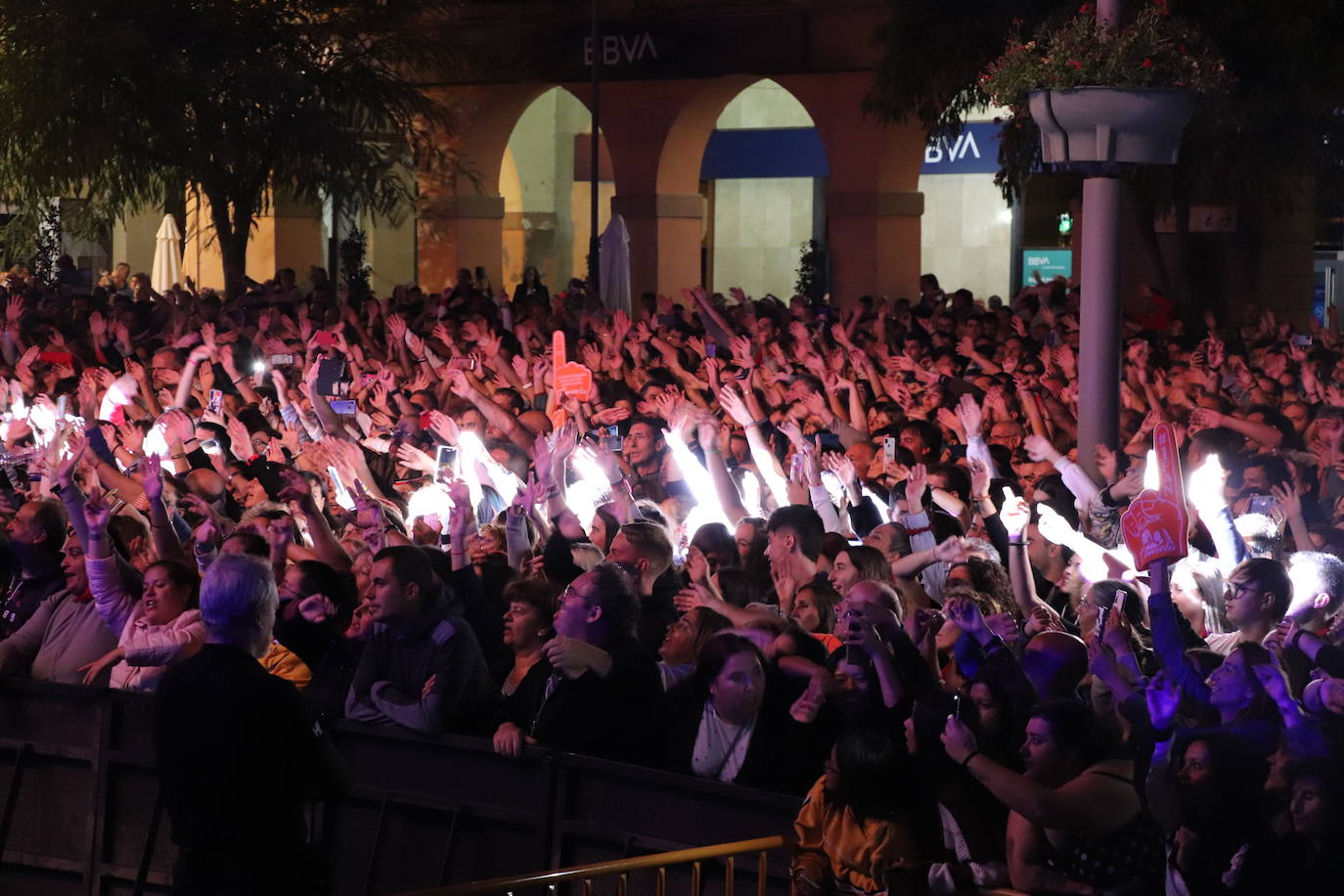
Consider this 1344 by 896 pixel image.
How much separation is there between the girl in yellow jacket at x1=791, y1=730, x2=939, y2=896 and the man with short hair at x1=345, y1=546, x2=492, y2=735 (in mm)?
1987

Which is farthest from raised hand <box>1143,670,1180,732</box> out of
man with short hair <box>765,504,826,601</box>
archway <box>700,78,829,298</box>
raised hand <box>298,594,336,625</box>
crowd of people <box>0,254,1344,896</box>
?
archway <box>700,78,829,298</box>

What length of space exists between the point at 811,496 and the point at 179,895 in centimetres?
525

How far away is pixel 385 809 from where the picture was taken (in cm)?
795

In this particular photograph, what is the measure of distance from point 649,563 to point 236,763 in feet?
11.4

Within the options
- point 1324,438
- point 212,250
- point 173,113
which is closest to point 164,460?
point 1324,438

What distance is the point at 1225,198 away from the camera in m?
24.5

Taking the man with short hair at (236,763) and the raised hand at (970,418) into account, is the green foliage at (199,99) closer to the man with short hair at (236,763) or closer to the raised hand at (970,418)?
the raised hand at (970,418)

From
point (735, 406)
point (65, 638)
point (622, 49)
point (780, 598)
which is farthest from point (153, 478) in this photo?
point (622, 49)

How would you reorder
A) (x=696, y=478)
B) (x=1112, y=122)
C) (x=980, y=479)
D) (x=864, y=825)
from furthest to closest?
(x=696, y=478) < (x=1112, y=122) < (x=980, y=479) < (x=864, y=825)

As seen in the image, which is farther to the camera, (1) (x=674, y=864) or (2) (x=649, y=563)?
(2) (x=649, y=563)

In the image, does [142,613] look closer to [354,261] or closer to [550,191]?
[354,261]

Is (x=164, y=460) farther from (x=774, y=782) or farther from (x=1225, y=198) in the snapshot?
(x=1225, y=198)

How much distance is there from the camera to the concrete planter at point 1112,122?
10750 mm

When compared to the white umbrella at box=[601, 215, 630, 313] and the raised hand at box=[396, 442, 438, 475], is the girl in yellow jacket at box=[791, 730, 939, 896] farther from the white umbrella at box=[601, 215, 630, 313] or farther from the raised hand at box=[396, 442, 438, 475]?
the white umbrella at box=[601, 215, 630, 313]
